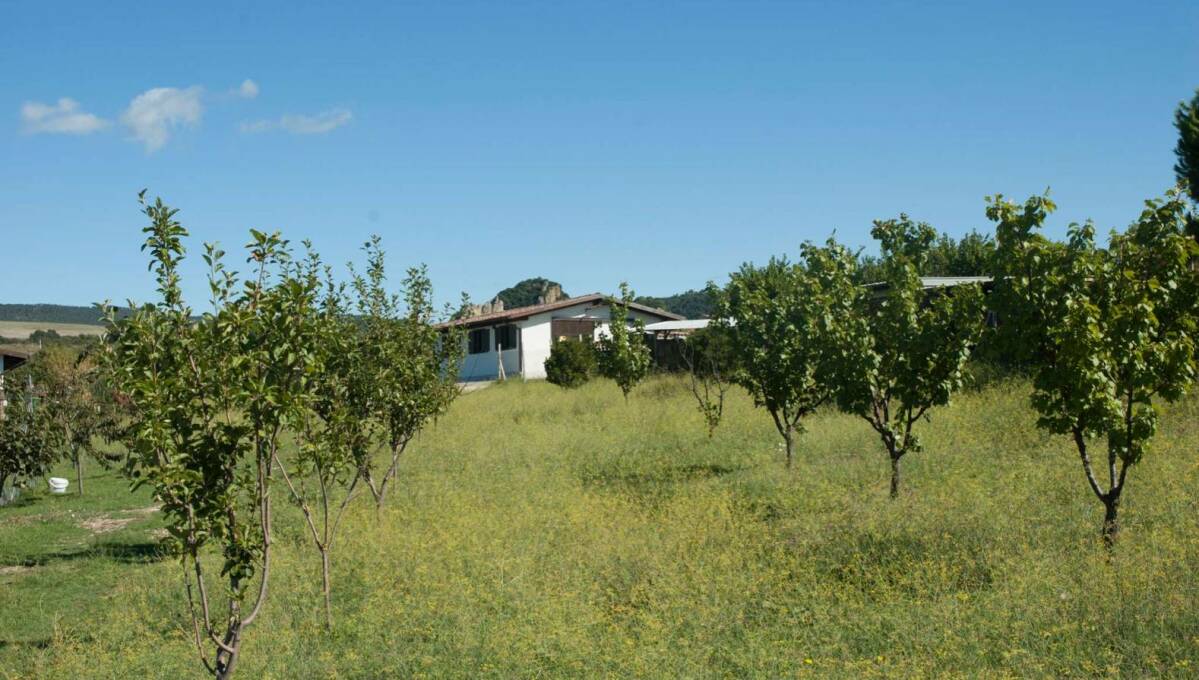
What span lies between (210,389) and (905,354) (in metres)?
9.91

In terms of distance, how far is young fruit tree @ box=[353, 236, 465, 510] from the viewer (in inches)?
502

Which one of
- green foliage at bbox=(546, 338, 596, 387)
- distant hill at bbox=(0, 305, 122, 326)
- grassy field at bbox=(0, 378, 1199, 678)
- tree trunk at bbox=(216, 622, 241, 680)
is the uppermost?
distant hill at bbox=(0, 305, 122, 326)

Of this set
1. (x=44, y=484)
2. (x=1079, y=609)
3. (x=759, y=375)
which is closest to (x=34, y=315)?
(x=44, y=484)

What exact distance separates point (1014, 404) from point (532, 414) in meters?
14.6

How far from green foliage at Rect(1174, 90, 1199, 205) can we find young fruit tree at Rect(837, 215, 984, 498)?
593 inches

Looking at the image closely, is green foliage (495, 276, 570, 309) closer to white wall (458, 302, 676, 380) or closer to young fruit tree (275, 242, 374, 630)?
white wall (458, 302, 676, 380)

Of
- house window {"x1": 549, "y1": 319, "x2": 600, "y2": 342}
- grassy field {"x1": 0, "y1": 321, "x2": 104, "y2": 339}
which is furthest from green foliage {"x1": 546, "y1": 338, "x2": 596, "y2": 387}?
grassy field {"x1": 0, "y1": 321, "x2": 104, "y2": 339}

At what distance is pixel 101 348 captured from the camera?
21.5ft

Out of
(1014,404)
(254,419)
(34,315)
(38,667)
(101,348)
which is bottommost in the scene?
(38,667)

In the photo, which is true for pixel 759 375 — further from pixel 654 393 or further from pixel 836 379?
pixel 654 393

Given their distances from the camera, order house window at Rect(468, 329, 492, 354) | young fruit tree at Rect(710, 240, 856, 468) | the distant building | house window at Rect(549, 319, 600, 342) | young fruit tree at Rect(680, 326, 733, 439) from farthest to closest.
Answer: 1. house window at Rect(468, 329, 492, 354)
2. house window at Rect(549, 319, 600, 342)
3. the distant building
4. young fruit tree at Rect(680, 326, 733, 439)
5. young fruit tree at Rect(710, 240, 856, 468)

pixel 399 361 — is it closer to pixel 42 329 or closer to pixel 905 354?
pixel 905 354

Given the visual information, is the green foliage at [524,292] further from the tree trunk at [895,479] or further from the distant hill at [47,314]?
the tree trunk at [895,479]

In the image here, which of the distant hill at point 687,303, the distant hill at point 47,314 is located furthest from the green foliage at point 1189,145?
the distant hill at point 47,314
